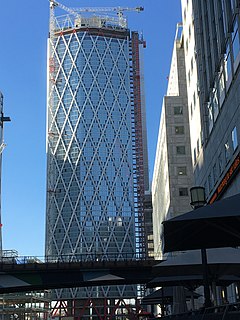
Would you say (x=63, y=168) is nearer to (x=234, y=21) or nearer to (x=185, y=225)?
(x=234, y=21)

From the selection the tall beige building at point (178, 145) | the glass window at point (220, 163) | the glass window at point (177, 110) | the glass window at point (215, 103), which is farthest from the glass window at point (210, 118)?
the glass window at point (177, 110)

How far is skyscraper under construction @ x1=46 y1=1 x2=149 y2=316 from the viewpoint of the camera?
585 ft

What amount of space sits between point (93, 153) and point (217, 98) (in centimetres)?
13904

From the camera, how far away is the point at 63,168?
184 metres

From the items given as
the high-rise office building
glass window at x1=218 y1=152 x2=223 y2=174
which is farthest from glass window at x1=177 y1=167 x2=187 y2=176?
glass window at x1=218 y1=152 x2=223 y2=174

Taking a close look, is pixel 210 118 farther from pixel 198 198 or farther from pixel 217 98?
pixel 198 198

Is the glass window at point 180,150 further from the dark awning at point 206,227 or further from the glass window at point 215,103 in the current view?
the dark awning at point 206,227

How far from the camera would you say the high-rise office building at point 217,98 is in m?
39.1

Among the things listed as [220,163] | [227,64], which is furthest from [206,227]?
[220,163]

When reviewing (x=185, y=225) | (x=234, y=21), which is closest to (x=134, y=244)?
(x=234, y=21)

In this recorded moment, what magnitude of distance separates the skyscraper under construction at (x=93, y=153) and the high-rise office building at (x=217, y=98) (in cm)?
11885

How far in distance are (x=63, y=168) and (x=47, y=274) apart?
127 m

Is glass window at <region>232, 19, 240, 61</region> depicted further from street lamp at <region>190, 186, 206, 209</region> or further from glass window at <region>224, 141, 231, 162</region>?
street lamp at <region>190, 186, 206, 209</region>

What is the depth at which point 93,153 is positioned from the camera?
18350cm
